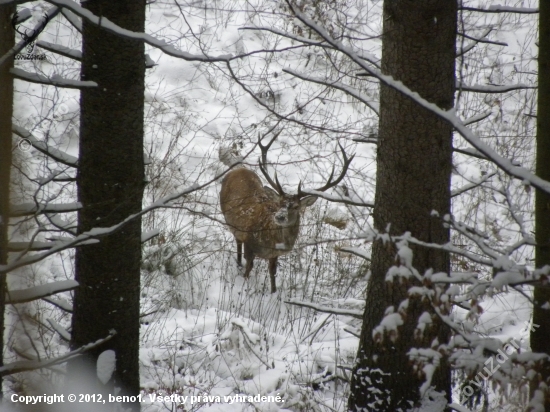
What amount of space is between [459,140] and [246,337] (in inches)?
231

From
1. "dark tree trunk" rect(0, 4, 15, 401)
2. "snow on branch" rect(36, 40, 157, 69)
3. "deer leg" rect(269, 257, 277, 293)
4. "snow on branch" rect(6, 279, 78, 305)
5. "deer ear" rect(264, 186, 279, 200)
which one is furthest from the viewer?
"deer ear" rect(264, 186, 279, 200)

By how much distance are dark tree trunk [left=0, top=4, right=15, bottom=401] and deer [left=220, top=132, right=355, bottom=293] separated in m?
3.99

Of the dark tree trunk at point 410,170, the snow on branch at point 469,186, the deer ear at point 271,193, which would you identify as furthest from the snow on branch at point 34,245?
the deer ear at point 271,193

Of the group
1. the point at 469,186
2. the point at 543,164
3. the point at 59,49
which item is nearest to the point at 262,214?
the point at 469,186

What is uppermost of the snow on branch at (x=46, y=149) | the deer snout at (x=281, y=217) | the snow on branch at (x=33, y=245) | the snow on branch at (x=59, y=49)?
the snow on branch at (x=59, y=49)

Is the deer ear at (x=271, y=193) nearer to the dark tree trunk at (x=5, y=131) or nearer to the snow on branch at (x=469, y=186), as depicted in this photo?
the snow on branch at (x=469, y=186)

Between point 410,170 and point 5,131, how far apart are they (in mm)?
1806

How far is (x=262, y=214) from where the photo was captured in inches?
275

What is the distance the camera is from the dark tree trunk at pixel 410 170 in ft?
8.79

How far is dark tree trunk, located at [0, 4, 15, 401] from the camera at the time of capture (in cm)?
145

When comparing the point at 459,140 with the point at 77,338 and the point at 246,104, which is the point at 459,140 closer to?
the point at 246,104


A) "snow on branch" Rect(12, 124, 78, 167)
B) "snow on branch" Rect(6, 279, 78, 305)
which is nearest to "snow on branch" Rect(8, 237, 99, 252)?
"snow on branch" Rect(6, 279, 78, 305)

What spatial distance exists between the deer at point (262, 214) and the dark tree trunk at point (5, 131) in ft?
13.1

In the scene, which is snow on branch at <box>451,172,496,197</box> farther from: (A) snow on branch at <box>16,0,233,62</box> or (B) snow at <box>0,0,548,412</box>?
(A) snow on branch at <box>16,0,233,62</box>
